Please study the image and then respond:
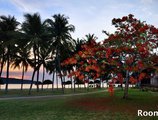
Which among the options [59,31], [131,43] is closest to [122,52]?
[131,43]

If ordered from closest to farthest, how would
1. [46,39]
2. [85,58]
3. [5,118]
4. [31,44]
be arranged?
[5,118] < [85,58] < [31,44] < [46,39]

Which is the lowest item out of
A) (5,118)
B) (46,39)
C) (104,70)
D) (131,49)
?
(5,118)

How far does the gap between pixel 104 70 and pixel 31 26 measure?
25.4m

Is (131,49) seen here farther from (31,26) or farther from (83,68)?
(31,26)

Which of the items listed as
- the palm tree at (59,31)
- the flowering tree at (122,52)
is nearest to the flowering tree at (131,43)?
the flowering tree at (122,52)

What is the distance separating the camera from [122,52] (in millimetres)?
23375

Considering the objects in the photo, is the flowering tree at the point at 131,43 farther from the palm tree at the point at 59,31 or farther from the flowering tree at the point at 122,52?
the palm tree at the point at 59,31

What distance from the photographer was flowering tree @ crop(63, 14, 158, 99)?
21.4 metres

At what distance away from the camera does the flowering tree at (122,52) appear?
21391mm

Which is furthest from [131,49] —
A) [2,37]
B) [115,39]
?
[2,37]

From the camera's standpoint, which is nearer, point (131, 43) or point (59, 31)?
point (131, 43)

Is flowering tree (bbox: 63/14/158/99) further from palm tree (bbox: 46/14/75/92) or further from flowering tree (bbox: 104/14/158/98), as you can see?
palm tree (bbox: 46/14/75/92)

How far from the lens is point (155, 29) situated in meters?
22.8

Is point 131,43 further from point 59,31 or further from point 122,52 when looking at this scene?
point 59,31
